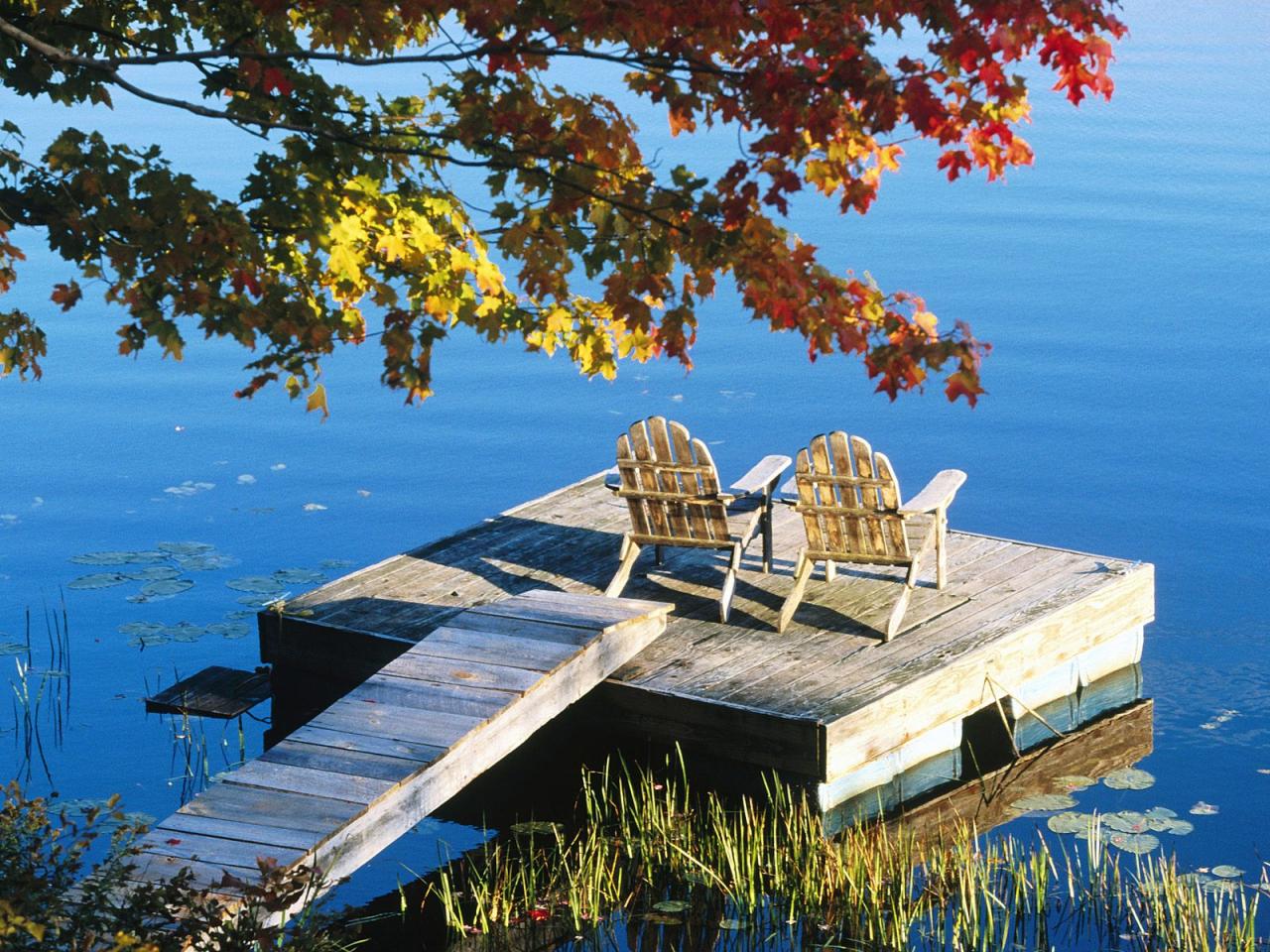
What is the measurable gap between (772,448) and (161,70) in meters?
22.8

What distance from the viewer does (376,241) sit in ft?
20.0

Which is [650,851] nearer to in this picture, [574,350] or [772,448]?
[574,350]

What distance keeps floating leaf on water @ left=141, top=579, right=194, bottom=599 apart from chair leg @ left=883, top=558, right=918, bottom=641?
16.9ft

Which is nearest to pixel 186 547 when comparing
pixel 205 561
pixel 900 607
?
pixel 205 561

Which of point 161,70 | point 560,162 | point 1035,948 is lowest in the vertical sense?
point 1035,948

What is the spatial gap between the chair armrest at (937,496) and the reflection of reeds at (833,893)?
1837 mm

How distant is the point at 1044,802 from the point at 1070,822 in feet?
0.98

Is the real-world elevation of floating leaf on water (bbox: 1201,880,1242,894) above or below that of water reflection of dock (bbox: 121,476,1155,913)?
below

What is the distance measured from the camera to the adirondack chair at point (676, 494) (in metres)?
9.27

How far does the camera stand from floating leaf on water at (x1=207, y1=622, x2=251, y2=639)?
11125 millimetres

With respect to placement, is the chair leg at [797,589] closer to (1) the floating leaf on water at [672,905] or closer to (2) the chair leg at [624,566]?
(2) the chair leg at [624,566]

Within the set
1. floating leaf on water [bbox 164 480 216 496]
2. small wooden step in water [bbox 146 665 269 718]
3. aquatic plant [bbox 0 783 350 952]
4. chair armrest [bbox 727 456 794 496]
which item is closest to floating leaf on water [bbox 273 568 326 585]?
small wooden step in water [bbox 146 665 269 718]

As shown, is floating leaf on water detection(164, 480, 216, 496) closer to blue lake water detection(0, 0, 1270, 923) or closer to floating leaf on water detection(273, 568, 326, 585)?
blue lake water detection(0, 0, 1270, 923)

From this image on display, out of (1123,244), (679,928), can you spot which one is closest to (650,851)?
(679,928)
